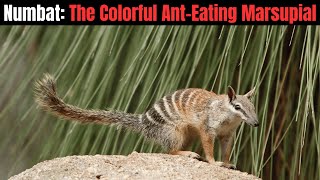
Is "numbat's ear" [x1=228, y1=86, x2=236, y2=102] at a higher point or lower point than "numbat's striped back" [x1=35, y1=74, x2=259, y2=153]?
higher

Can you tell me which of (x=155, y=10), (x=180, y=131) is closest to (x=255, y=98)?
(x=180, y=131)

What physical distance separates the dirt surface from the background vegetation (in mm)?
264

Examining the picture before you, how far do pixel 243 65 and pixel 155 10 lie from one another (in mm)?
404

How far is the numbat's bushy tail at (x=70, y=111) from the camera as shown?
293 centimetres

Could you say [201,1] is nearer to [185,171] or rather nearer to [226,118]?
[226,118]

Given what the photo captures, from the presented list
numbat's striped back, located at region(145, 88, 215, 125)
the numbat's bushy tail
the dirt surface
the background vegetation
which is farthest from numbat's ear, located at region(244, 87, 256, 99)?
the numbat's bushy tail

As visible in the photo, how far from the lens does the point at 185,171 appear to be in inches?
95.4

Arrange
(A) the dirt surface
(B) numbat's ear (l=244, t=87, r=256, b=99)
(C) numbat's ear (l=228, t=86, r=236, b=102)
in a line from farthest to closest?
(C) numbat's ear (l=228, t=86, r=236, b=102) < (B) numbat's ear (l=244, t=87, r=256, b=99) < (A) the dirt surface

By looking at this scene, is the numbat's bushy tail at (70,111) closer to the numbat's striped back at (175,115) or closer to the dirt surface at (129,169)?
the numbat's striped back at (175,115)

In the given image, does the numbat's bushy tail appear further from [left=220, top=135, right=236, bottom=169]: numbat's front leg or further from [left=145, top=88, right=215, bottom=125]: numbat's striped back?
[left=220, top=135, right=236, bottom=169]: numbat's front leg

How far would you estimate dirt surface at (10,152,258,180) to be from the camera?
2.36 metres

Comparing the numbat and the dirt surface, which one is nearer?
the dirt surface

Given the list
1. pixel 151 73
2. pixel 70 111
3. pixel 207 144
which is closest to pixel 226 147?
pixel 207 144

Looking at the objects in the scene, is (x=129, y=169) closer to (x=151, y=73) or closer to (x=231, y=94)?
(x=151, y=73)
